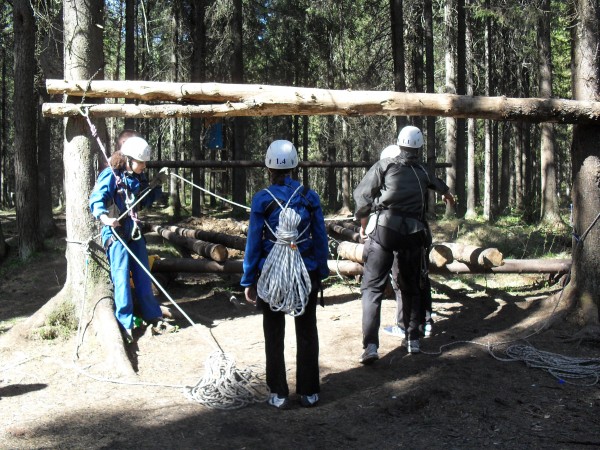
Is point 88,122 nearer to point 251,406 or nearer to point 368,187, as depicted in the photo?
point 368,187

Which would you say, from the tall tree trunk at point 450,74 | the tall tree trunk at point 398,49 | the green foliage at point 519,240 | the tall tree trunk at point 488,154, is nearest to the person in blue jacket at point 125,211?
the green foliage at point 519,240

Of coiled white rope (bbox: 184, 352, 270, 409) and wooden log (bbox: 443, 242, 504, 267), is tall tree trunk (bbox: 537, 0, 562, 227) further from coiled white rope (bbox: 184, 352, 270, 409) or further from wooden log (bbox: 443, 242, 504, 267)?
coiled white rope (bbox: 184, 352, 270, 409)

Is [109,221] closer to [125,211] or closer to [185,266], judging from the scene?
[125,211]

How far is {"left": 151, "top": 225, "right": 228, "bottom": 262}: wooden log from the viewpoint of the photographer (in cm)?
878

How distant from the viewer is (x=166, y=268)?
8891mm

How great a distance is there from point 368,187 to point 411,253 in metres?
0.78

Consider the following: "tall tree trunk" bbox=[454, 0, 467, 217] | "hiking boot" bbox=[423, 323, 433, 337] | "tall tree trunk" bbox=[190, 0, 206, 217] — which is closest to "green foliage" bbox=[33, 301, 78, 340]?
"hiking boot" bbox=[423, 323, 433, 337]

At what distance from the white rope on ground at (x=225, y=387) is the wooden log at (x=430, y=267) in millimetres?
3383

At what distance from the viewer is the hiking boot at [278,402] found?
476cm

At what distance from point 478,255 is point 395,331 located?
1.70m

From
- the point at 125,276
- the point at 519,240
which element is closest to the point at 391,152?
the point at 125,276

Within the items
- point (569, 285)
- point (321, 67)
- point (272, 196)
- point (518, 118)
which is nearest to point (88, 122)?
point (272, 196)

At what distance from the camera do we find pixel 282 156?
484 cm

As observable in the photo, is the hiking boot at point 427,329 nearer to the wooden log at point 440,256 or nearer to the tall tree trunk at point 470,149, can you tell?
the wooden log at point 440,256
